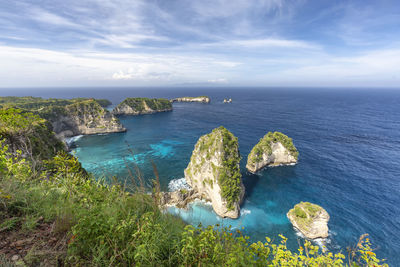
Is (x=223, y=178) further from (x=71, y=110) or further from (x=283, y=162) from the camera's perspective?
(x=71, y=110)

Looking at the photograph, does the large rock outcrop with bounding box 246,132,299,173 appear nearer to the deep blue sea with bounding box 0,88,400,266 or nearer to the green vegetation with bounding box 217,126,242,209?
the deep blue sea with bounding box 0,88,400,266

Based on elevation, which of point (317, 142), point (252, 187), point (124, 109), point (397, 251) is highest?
point (124, 109)

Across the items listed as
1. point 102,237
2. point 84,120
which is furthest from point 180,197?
point 84,120

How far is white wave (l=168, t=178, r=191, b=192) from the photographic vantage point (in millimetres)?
39284

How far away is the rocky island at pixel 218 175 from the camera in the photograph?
31.9 metres

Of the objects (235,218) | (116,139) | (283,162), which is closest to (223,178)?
(235,218)

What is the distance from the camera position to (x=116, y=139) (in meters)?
74.7

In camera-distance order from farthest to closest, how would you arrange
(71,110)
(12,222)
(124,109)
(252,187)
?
(124,109) → (71,110) → (252,187) → (12,222)

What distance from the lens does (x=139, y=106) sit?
137 m

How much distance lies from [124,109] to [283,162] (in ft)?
411

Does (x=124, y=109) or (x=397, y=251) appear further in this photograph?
(x=124, y=109)

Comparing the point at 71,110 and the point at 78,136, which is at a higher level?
the point at 71,110

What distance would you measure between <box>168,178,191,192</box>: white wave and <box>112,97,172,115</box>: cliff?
107387mm

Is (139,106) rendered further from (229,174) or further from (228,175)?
(228,175)
